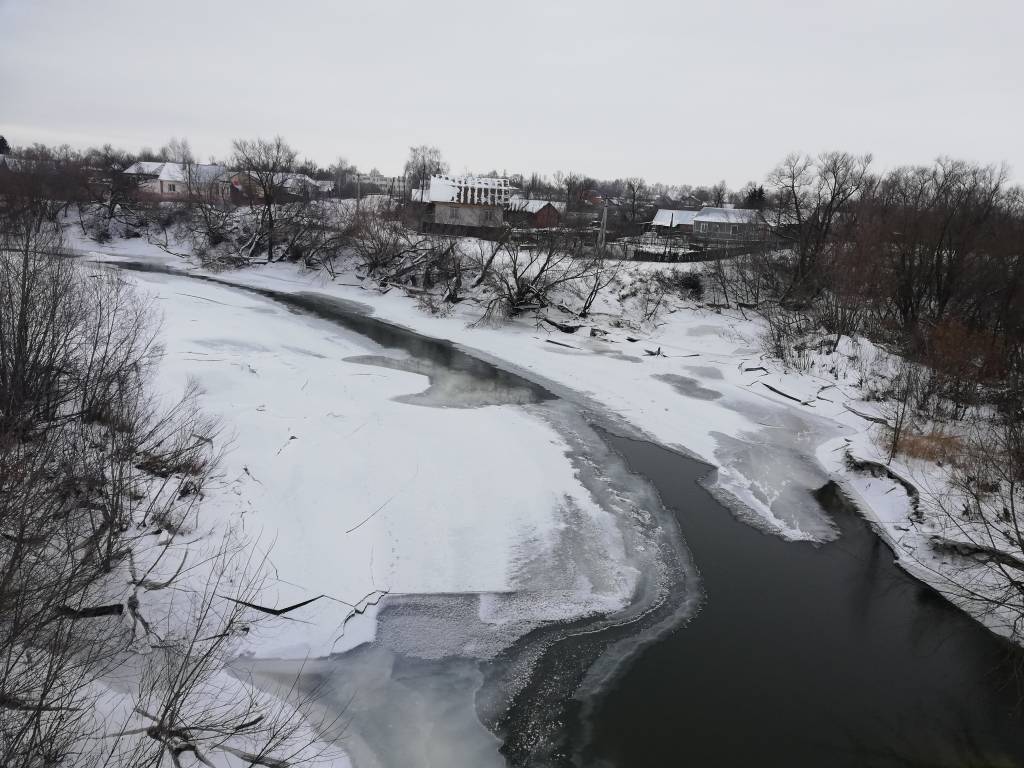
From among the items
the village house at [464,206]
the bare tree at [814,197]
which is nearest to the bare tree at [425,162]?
the village house at [464,206]

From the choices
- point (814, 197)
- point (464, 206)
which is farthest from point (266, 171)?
point (814, 197)

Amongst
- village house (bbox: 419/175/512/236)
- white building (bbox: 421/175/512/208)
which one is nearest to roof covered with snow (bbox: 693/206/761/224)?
white building (bbox: 421/175/512/208)

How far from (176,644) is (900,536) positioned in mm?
12999

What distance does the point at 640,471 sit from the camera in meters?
14.6

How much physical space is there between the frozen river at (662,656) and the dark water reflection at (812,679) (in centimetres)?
3

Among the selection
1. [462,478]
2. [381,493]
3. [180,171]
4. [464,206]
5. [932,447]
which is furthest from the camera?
[180,171]

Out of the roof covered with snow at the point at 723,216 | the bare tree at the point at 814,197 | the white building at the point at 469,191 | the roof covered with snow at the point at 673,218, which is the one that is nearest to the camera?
the bare tree at the point at 814,197

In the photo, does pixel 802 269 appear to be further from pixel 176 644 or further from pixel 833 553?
pixel 176 644

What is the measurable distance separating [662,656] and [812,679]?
6.69 feet

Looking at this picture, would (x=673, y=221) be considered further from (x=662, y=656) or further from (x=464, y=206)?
(x=662, y=656)

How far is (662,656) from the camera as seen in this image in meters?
8.56

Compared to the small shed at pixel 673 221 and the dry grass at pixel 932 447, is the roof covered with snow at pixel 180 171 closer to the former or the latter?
the small shed at pixel 673 221

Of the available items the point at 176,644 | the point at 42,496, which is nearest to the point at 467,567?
the point at 176,644

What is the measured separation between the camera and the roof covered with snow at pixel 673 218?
66.4 metres
